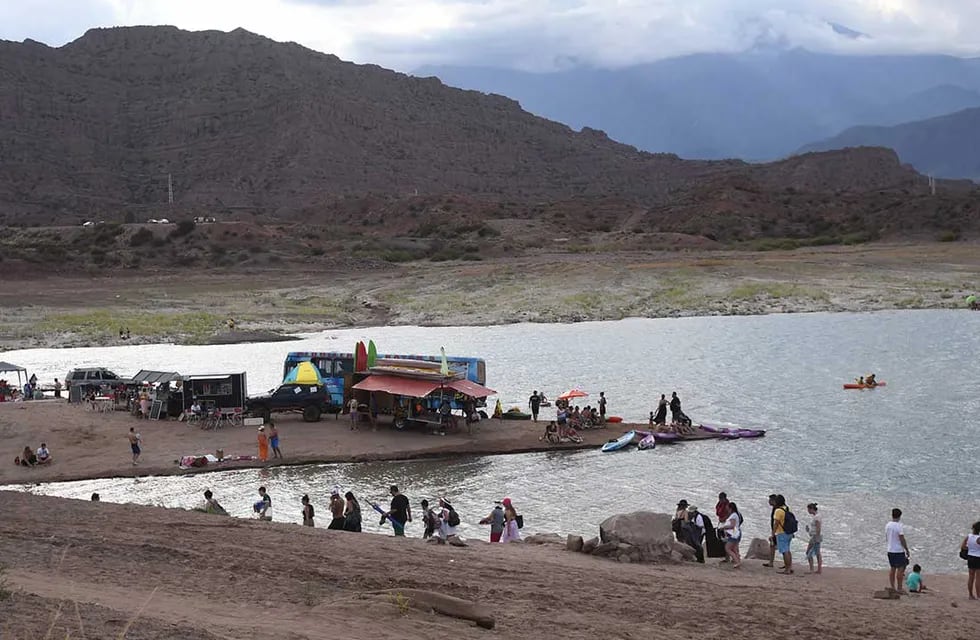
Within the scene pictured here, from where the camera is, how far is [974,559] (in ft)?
53.0

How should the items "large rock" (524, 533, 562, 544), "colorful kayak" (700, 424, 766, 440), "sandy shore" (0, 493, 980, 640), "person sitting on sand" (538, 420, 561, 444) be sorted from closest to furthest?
"sandy shore" (0, 493, 980, 640) → "large rock" (524, 533, 562, 544) → "person sitting on sand" (538, 420, 561, 444) → "colorful kayak" (700, 424, 766, 440)

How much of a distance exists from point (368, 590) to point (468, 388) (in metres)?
18.1

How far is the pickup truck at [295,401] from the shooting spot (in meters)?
33.9

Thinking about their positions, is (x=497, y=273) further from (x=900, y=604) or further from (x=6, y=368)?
(x=900, y=604)

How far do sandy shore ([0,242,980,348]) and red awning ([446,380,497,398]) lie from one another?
95.4 feet

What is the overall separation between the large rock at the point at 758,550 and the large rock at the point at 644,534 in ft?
5.06

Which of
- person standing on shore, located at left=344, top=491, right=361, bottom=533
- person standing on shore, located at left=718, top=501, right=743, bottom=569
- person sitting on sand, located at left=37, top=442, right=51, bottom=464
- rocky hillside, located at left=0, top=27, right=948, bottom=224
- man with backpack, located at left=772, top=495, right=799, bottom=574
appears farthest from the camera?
rocky hillside, located at left=0, top=27, right=948, bottom=224

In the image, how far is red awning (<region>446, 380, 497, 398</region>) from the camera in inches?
1246

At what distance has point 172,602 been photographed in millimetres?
12852

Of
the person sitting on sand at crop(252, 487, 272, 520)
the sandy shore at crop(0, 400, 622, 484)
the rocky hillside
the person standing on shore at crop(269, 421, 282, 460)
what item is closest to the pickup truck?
the sandy shore at crop(0, 400, 622, 484)

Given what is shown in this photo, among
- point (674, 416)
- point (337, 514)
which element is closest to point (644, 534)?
point (337, 514)

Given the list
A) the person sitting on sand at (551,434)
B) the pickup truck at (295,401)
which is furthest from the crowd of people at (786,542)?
the pickup truck at (295,401)

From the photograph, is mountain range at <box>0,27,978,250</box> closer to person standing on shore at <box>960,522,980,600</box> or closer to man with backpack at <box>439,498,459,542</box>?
man with backpack at <box>439,498,459,542</box>

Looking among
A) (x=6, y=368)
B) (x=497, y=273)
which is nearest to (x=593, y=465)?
(x=6, y=368)
